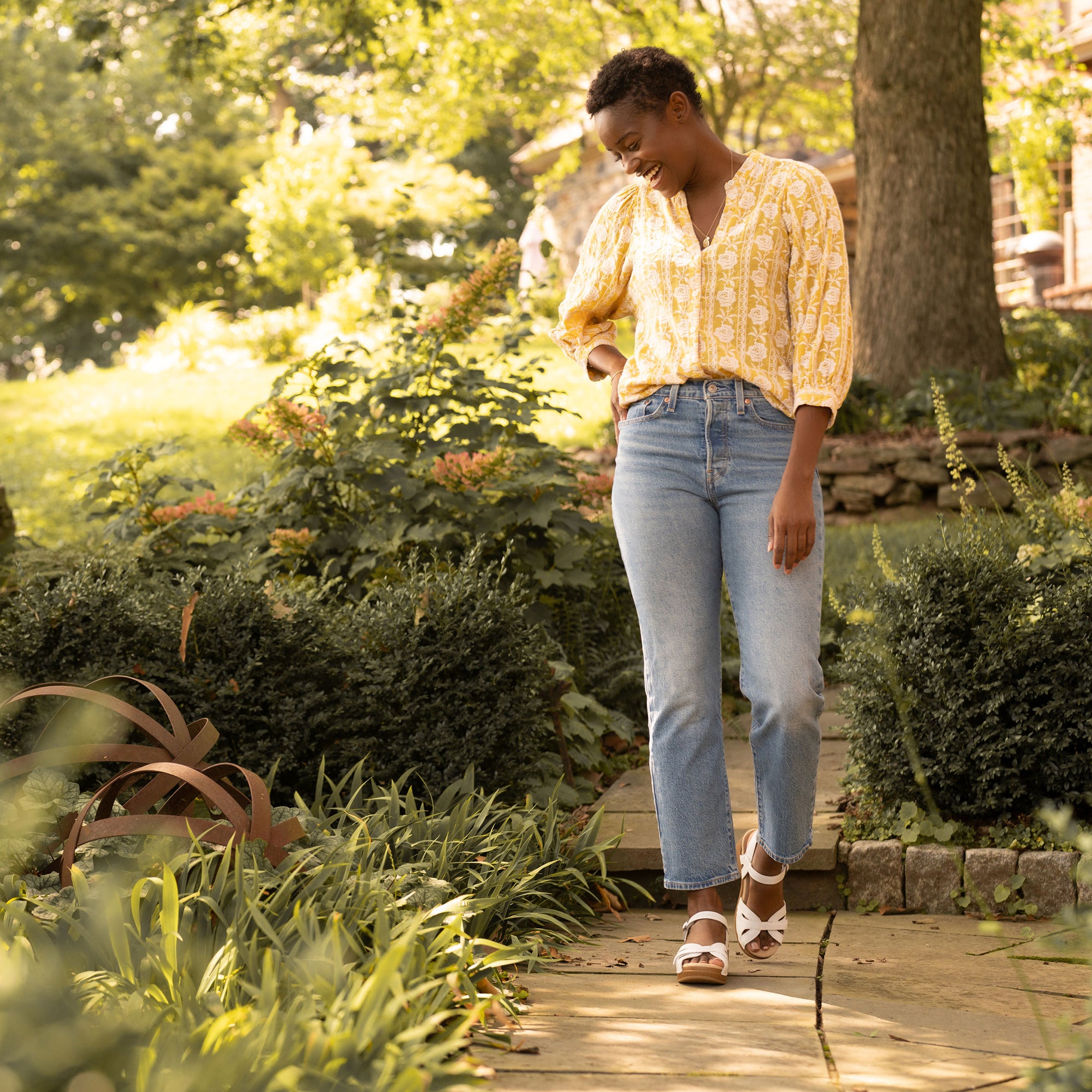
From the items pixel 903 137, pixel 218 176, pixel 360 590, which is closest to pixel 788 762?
pixel 360 590

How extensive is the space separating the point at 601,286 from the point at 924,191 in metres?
6.17

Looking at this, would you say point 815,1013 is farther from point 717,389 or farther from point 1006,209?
point 1006,209

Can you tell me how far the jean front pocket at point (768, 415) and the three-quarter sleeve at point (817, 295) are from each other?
3 centimetres

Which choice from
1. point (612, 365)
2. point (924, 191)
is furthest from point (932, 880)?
point (924, 191)

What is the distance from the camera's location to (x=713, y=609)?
2592mm

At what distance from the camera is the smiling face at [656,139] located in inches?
99.7

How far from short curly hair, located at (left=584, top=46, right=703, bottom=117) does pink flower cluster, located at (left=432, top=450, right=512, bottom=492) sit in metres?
1.66

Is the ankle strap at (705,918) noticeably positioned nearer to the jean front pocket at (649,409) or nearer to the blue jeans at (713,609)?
the blue jeans at (713,609)

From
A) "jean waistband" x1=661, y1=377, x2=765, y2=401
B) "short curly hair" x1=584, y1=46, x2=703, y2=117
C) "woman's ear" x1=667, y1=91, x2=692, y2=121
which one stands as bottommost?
"jean waistband" x1=661, y1=377, x2=765, y2=401

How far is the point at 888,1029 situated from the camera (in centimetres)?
211

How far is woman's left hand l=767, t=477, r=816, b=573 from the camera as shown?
243 cm

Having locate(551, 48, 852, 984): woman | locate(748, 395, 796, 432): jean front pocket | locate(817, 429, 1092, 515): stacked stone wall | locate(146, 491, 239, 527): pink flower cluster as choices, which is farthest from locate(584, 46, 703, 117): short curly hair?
locate(817, 429, 1092, 515): stacked stone wall

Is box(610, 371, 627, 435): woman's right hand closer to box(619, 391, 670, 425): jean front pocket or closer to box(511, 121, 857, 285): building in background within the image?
box(619, 391, 670, 425): jean front pocket

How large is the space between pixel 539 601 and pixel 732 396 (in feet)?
6.18
